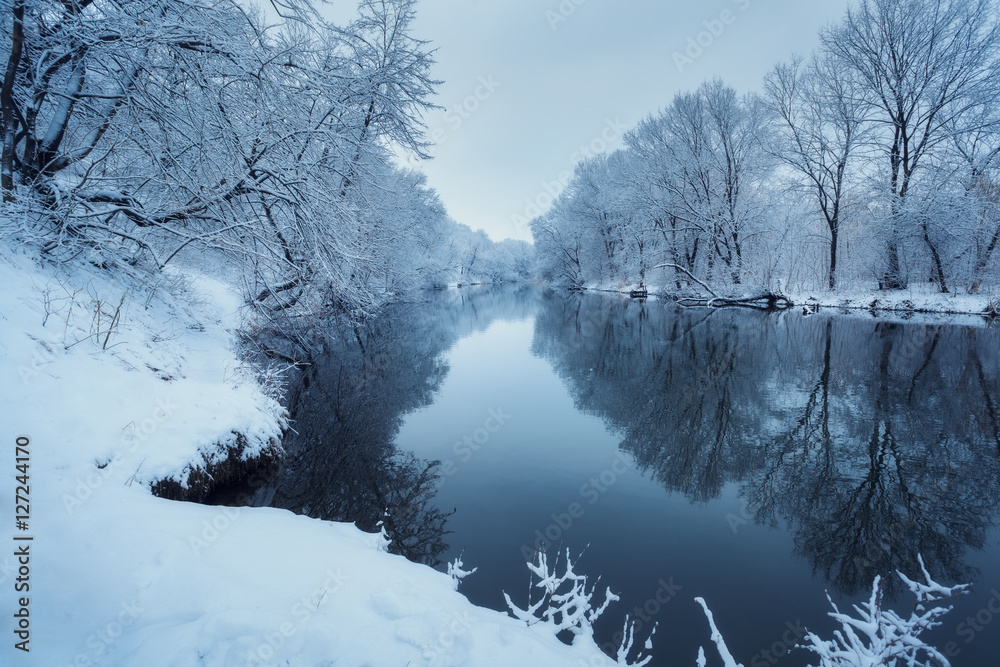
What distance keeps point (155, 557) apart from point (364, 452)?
3.88m

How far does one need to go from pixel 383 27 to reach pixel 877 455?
13.1 meters

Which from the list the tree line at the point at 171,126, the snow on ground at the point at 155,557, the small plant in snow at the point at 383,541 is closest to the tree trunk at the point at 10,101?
the tree line at the point at 171,126

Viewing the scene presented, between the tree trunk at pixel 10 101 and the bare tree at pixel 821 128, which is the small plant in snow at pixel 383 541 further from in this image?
the bare tree at pixel 821 128

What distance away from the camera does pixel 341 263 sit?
646cm

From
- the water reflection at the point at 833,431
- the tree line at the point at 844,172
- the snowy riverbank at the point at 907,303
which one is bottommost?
the water reflection at the point at 833,431

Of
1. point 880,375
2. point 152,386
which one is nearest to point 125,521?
point 152,386

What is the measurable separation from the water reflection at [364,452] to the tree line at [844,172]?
68.7 ft

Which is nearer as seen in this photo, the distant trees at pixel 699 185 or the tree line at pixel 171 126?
the tree line at pixel 171 126

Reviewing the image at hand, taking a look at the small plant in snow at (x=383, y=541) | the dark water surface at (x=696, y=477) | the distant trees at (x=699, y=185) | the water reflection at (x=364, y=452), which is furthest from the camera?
the distant trees at (x=699, y=185)

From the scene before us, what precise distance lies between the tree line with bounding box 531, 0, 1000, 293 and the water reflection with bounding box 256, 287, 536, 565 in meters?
20.9

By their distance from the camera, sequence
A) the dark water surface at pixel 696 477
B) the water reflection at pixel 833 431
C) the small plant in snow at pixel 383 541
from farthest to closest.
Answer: the water reflection at pixel 833 431 → the small plant in snow at pixel 383 541 → the dark water surface at pixel 696 477

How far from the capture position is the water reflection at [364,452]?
4.55 m

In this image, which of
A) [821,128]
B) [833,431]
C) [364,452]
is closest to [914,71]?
[821,128]

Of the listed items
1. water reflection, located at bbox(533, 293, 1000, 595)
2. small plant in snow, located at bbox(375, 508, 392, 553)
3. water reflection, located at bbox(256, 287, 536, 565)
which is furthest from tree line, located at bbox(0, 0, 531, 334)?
water reflection, located at bbox(533, 293, 1000, 595)
